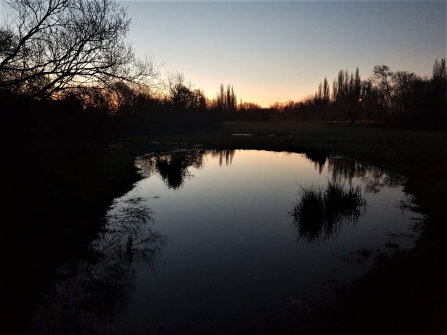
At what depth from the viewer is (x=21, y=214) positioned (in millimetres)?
8242

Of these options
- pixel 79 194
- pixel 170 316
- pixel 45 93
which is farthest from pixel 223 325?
pixel 45 93

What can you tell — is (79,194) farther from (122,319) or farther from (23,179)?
(122,319)

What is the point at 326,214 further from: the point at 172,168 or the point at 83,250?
the point at 172,168

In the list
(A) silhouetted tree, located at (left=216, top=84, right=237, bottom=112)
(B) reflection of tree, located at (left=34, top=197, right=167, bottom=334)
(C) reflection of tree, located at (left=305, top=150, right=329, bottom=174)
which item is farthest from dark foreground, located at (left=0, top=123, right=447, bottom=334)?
(A) silhouetted tree, located at (left=216, top=84, right=237, bottom=112)

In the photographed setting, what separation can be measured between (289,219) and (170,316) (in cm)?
584

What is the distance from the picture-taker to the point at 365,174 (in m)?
17.2

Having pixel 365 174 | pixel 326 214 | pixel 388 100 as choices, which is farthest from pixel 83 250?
pixel 388 100

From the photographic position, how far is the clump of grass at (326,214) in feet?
27.9

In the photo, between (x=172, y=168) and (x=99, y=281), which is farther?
(x=172, y=168)

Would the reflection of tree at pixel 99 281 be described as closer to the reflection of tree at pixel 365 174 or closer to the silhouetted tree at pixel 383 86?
the reflection of tree at pixel 365 174

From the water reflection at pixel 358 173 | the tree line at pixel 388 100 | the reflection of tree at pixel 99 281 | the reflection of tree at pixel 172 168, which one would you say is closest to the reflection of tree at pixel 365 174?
the water reflection at pixel 358 173

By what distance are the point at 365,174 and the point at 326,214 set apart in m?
9.32

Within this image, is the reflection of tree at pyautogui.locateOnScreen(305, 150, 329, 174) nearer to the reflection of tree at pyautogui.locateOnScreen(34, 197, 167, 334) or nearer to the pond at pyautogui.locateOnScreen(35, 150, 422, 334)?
the pond at pyautogui.locateOnScreen(35, 150, 422, 334)

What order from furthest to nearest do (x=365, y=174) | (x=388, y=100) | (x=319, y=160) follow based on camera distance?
(x=388, y=100)
(x=319, y=160)
(x=365, y=174)
